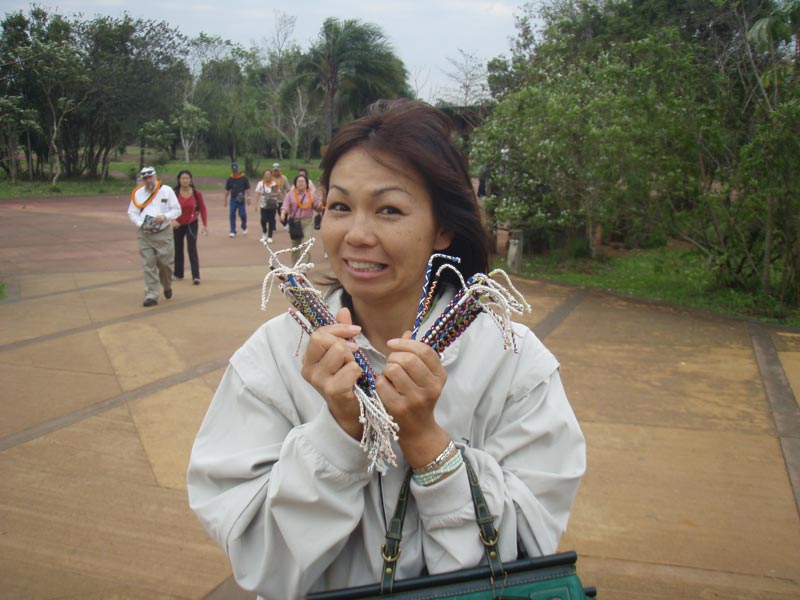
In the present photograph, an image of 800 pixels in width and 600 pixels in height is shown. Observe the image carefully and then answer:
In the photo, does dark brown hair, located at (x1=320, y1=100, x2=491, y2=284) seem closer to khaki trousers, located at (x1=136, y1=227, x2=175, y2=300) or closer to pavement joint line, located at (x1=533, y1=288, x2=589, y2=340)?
pavement joint line, located at (x1=533, y1=288, x2=589, y2=340)

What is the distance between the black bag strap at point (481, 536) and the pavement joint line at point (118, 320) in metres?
6.09

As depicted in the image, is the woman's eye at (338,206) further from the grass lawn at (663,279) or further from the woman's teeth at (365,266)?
the grass lawn at (663,279)

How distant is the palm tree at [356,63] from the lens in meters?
31.5

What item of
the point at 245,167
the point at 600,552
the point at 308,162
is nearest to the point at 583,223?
the point at 600,552

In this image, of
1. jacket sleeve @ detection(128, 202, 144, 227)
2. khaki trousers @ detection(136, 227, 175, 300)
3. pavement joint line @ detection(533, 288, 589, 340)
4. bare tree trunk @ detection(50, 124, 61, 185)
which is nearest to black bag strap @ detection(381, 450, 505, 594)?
pavement joint line @ detection(533, 288, 589, 340)

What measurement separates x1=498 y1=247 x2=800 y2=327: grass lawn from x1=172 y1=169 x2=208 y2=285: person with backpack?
5.14 metres

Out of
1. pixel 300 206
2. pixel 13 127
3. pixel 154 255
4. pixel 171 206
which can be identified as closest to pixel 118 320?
pixel 154 255

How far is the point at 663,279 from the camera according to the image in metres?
10.6

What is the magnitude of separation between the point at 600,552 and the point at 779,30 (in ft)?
21.6

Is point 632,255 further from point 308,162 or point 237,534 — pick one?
point 308,162

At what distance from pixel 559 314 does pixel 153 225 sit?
16.2 feet

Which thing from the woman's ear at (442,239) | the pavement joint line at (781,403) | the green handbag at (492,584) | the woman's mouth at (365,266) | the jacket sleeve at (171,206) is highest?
the woman's ear at (442,239)

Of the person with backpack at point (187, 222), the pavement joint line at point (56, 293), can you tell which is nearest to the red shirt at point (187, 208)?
the person with backpack at point (187, 222)

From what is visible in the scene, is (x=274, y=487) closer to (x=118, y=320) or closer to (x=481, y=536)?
(x=481, y=536)
